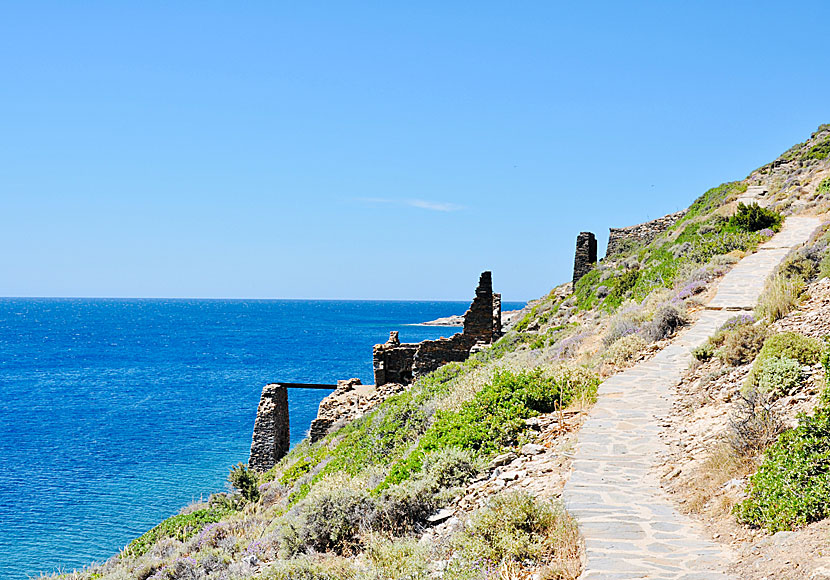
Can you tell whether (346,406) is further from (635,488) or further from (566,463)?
(635,488)

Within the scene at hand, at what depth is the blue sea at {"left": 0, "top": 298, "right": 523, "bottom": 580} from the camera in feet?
94.9

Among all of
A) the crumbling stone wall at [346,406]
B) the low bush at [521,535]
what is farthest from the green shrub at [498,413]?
the crumbling stone wall at [346,406]

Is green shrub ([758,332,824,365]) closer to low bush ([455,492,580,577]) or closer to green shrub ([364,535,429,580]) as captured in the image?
low bush ([455,492,580,577])

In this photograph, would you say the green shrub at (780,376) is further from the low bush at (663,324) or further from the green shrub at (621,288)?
the green shrub at (621,288)

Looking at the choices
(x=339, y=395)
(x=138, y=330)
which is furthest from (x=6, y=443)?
(x=138, y=330)

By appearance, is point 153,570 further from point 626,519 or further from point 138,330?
point 138,330

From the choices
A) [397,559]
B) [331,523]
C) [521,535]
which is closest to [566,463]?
[521,535]

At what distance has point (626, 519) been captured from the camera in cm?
619

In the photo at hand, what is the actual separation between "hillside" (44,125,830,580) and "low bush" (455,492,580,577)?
2 centimetres

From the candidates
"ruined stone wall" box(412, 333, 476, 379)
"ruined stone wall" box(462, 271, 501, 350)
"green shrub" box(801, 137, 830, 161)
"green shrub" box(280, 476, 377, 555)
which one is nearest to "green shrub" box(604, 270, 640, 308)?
"ruined stone wall" box(462, 271, 501, 350)

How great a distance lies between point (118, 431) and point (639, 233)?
43040 mm

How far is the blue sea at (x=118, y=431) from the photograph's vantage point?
2894cm

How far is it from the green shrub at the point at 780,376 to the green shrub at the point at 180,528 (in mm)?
14226

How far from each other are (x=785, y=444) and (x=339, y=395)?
22.1 metres
